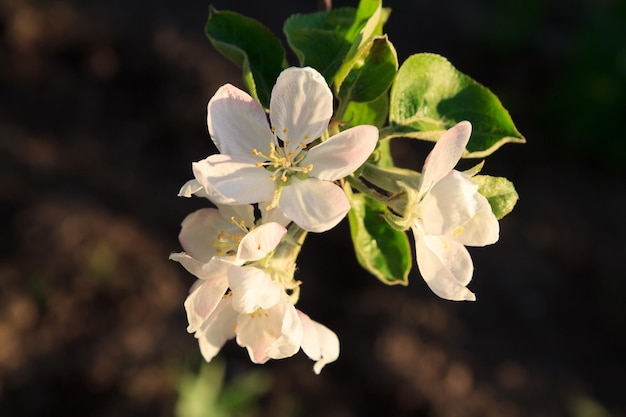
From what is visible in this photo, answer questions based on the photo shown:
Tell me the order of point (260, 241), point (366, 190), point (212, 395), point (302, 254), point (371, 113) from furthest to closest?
point (302, 254)
point (212, 395)
point (371, 113)
point (366, 190)
point (260, 241)

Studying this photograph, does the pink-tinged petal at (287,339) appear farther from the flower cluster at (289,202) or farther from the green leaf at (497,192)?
the green leaf at (497,192)

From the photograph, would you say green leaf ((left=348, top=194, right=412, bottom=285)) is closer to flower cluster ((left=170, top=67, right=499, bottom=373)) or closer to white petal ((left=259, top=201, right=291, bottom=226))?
flower cluster ((left=170, top=67, right=499, bottom=373))

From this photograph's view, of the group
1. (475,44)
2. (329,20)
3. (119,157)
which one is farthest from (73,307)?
(475,44)

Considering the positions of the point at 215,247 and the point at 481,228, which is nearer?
the point at 481,228

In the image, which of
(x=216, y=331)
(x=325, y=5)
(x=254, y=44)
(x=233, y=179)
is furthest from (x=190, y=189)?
(x=325, y=5)

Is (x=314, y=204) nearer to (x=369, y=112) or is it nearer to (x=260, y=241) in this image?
(x=260, y=241)

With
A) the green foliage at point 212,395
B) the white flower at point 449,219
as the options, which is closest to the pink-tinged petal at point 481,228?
the white flower at point 449,219

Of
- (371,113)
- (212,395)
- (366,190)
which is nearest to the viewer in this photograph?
(366,190)
